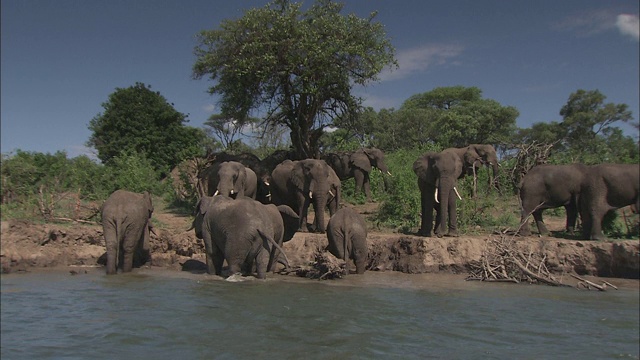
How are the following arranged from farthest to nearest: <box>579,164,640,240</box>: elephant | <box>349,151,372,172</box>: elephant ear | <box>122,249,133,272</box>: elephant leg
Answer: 1. <box>349,151,372,172</box>: elephant ear
2. <box>579,164,640,240</box>: elephant
3. <box>122,249,133,272</box>: elephant leg

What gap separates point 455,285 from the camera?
11336mm

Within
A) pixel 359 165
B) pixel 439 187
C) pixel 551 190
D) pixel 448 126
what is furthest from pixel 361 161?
pixel 448 126

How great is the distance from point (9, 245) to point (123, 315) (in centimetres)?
594

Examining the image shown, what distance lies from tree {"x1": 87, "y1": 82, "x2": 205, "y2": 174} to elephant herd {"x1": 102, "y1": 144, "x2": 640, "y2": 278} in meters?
9.59

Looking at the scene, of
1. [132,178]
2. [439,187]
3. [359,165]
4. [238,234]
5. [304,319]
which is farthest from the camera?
[359,165]

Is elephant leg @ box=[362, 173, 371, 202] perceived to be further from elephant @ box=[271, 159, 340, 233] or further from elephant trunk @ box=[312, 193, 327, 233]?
elephant trunk @ box=[312, 193, 327, 233]

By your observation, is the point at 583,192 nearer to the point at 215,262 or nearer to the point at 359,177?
the point at 215,262

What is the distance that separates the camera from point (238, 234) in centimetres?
1077

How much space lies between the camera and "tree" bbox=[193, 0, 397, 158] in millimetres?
19859

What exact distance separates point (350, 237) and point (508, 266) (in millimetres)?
3582

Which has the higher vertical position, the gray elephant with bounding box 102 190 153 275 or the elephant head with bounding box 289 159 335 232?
the elephant head with bounding box 289 159 335 232

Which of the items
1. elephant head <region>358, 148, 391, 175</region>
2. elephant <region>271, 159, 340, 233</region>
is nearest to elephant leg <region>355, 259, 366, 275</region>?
elephant <region>271, 159, 340, 233</region>

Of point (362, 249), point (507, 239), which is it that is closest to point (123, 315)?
point (362, 249)

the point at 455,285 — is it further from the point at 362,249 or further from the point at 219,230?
the point at 219,230
